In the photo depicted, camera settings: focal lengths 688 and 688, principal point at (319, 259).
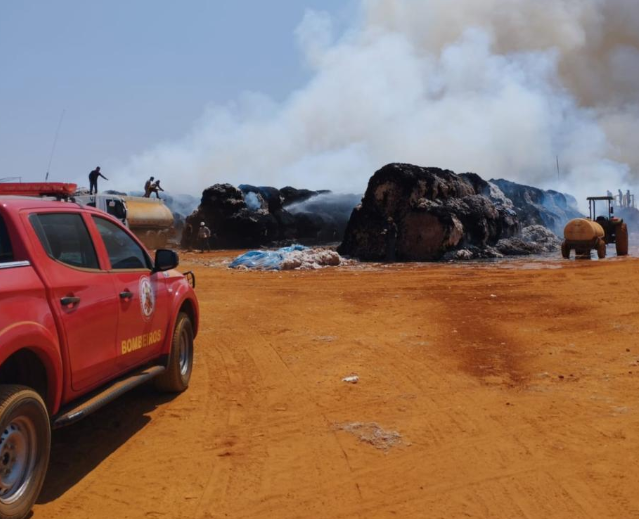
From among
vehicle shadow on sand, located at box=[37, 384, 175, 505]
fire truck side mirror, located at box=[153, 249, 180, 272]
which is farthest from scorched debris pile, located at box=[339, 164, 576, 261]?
fire truck side mirror, located at box=[153, 249, 180, 272]

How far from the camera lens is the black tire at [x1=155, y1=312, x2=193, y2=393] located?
6449mm

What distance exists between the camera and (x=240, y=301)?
45.1 ft

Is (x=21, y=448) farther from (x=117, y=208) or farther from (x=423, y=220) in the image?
(x=423, y=220)

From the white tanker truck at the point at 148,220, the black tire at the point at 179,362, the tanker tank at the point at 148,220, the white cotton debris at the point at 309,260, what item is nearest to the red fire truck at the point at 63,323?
the black tire at the point at 179,362

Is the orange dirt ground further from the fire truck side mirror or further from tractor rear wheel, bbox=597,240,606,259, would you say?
→ tractor rear wheel, bbox=597,240,606,259

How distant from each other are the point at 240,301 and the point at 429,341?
17.7 feet

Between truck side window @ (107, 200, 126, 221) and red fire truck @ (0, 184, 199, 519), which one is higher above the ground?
truck side window @ (107, 200, 126, 221)

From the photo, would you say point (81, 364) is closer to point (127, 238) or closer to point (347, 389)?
point (127, 238)

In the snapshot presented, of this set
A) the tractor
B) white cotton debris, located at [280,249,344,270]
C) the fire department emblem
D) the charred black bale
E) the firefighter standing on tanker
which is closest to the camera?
the fire department emblem

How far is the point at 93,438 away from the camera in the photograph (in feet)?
18.0

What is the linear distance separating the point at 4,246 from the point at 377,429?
3150 mm

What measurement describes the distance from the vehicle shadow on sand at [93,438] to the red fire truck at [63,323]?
478 millimetres

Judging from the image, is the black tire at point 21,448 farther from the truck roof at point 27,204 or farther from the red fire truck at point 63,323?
the truck roof at point 27,204

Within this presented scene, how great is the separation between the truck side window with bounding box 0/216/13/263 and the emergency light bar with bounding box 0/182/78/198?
2.21 m
